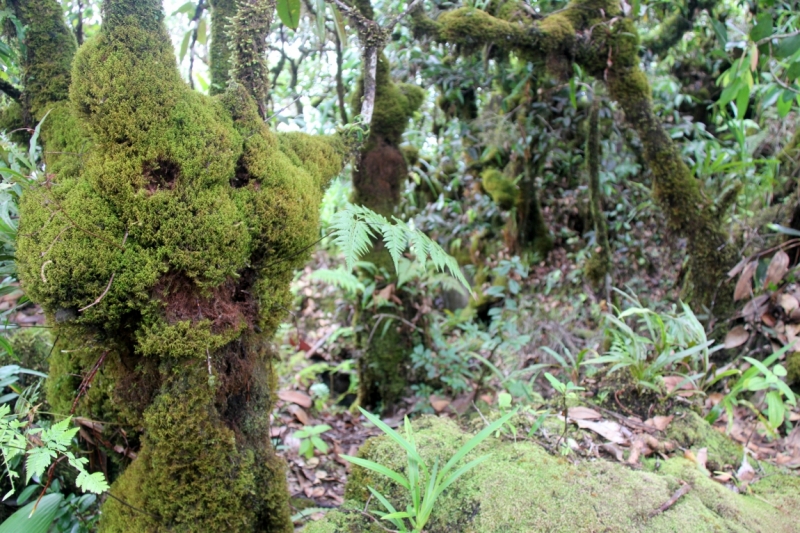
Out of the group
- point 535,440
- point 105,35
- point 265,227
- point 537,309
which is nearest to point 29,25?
point 105,35

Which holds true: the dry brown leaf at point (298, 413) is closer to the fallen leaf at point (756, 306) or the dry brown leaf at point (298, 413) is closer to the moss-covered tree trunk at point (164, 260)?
the moss-covered tree trunk at point (164, 260)

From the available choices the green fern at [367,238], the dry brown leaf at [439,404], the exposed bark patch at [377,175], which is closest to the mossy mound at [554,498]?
the green fern at [367,238]

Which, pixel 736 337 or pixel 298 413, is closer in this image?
pixel 298 413

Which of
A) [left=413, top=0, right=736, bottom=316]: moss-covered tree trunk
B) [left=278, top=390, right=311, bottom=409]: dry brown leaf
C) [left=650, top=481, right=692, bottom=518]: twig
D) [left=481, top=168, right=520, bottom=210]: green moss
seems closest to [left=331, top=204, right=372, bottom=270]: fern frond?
[left=650, top=481, right=692, bottom=518]: twig

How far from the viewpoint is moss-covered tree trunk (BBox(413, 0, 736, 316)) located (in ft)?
11.2

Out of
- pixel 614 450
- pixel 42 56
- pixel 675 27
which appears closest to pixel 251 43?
pixel 42 56

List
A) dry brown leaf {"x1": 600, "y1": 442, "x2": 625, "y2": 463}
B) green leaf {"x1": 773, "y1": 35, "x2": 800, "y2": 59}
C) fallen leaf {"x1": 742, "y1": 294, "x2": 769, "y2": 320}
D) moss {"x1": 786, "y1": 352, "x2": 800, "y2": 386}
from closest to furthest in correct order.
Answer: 1. dry brown leaf {"x1": 600, "y1": 442, "x2": 625, "y2": 463}
2. green leaf {"x1": 773, "y1": 35, "x2": 800, "y2": 59}
3. moss {"x1": 786, "y1": 352, "x2": 800, "y2": 386}
4. fallen leaf {"x1": 742, "y1": 294, "x2": 769, "y2": 320}

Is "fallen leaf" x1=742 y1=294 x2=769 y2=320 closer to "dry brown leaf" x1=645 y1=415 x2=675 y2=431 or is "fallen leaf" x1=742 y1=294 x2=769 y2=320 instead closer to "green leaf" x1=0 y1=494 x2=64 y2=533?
"dry brown leaf" x1=645 y1=415 x2=675 y2=431

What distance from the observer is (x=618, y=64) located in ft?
11.7

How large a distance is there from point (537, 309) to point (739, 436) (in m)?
2.25

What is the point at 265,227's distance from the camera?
1677 mm

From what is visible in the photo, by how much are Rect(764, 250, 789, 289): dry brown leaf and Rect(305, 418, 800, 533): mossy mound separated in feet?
5.45

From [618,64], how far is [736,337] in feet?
A: 6.55

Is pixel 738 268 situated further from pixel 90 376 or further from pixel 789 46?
pixel 90 376
